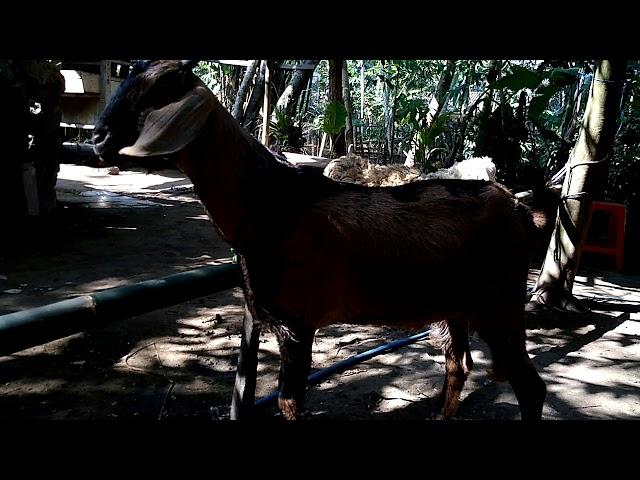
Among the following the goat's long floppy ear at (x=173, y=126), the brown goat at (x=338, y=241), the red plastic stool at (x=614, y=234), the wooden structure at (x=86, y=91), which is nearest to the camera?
the goat's long floppy ear at (x=173, y=126)

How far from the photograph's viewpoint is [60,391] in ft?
12.2

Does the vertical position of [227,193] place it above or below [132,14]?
below

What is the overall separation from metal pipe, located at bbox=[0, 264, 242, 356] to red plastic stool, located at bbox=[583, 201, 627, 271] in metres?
6.63

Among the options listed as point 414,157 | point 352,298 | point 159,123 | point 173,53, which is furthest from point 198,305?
point 414,157

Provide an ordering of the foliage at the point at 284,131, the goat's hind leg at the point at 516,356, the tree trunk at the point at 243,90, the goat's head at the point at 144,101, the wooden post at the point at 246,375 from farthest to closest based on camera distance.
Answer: the foliage at the point at 284,131
the tree trunk at the point at 243,90
the wooden post at the point at 246,375
the goat's hind leg at the point at 516,356
the goat's head at the point at 144,101

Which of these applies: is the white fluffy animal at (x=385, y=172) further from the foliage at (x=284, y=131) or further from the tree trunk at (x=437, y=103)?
the foliage at (x=284, y=131)

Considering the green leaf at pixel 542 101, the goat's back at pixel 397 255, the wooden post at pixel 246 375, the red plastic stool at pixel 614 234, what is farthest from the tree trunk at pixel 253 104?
the goat's back at pixel 397 255

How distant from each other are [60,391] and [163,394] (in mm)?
686

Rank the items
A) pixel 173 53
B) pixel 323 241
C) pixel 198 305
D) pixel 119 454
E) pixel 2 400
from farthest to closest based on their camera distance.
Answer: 1. pixel 198 305
2. pixel 2 400
3. pixel 323 241
4. pixel 173 53
5. pixel 119 454

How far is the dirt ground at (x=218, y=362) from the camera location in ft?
12.0

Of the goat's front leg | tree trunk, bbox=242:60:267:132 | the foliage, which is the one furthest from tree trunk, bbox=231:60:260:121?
the goat's front leg

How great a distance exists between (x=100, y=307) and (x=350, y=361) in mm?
2147

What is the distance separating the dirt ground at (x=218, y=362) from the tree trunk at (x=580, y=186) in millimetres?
299

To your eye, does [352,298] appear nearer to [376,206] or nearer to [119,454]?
[376,206]
